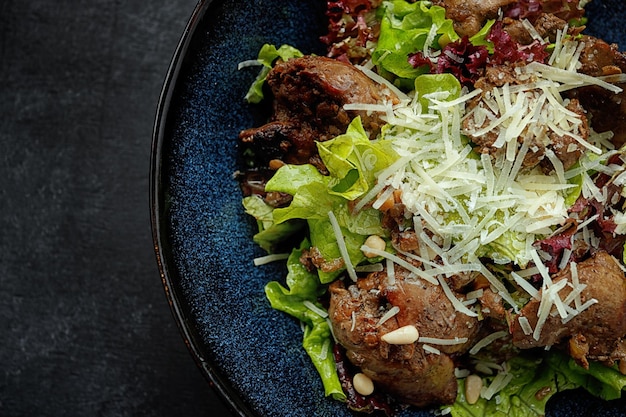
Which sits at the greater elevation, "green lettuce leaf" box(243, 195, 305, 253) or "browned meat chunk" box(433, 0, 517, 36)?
"browned meat chunk" box(433, 0, 517, 36)

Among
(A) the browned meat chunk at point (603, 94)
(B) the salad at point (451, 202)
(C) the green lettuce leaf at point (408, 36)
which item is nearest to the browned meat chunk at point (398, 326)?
(B) the salad at point (451, 202)

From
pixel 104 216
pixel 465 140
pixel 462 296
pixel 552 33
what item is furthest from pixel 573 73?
pixel 104 216

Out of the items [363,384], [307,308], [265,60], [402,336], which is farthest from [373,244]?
[265,60]

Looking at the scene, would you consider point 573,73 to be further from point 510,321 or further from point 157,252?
point 157,252

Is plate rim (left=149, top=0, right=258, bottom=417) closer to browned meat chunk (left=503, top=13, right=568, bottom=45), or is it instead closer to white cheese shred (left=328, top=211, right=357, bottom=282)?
white cheese shred (left=328, top=211, right=357, bottom=282)

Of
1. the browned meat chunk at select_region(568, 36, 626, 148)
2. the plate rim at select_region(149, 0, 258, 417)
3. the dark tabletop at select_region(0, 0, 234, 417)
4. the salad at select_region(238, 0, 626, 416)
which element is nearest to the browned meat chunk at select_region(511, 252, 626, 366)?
the salad at select_region(238, 0, 626, 416)

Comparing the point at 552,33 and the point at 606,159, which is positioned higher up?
the point at 552,33

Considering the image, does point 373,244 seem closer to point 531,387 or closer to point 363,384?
point 363,384
